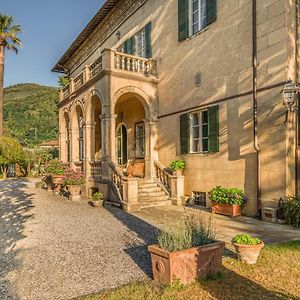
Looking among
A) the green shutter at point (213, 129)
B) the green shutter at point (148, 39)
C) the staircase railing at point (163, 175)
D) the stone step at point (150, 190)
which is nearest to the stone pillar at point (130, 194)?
the stone step at point (150, 190)

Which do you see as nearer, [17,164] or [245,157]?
[245,157]

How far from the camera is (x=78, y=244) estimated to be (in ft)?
21.0

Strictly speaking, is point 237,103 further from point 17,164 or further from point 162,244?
point 17,164

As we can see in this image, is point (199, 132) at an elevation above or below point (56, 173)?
above

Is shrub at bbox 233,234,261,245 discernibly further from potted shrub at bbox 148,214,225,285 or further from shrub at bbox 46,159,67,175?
shrub at bbox 46,159,67,175

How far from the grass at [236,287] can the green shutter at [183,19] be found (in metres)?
9.31

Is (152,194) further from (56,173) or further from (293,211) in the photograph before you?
(56,173)

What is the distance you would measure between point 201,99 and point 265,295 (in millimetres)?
8166

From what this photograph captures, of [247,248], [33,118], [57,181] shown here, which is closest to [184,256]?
[247,248]

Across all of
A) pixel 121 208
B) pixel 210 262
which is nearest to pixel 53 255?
pixel 210 262

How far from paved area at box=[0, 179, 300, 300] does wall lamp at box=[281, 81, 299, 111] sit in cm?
314

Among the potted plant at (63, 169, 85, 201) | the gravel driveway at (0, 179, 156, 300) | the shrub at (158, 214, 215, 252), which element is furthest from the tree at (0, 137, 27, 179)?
the shrub at (158, 214, 215, 252)

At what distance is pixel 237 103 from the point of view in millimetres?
9695

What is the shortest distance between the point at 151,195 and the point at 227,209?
11.0 ft
